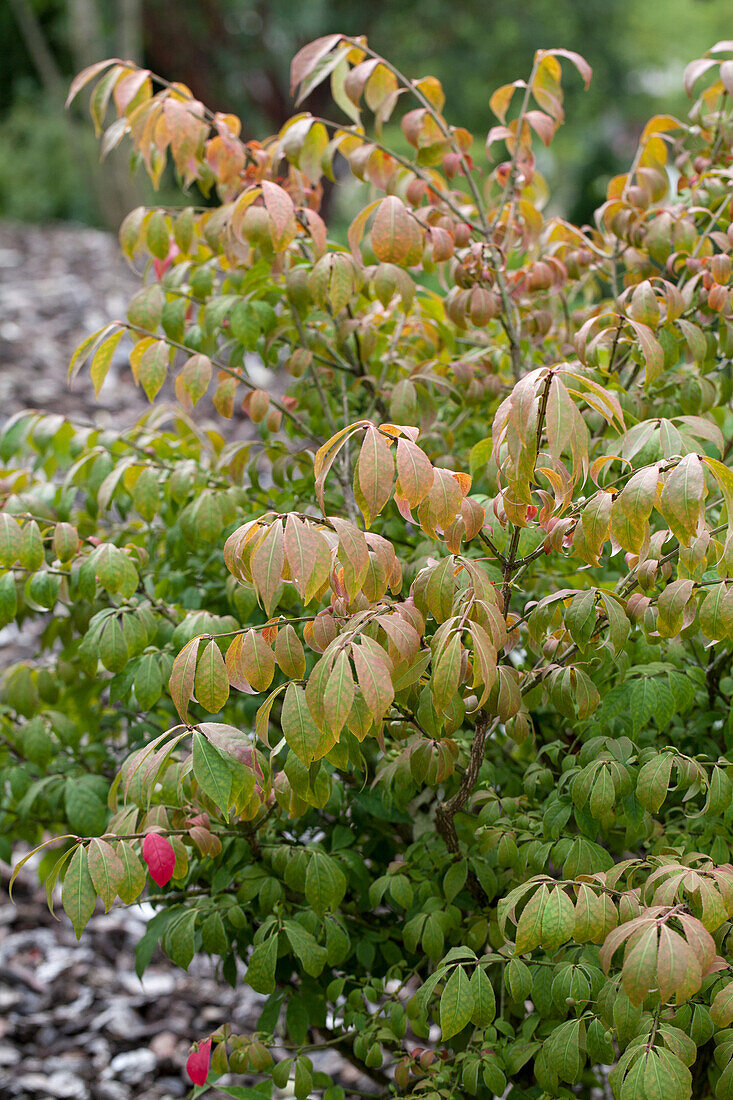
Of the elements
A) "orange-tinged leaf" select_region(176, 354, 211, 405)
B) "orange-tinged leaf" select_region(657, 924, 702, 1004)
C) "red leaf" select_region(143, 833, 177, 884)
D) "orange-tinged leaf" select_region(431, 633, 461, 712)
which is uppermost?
"orange-tinged leaf" select_region(176, 354, 211, 405)

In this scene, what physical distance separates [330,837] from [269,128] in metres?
12.5

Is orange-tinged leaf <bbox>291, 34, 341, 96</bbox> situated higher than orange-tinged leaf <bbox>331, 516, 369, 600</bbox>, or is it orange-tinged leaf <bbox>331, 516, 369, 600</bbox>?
orange-tinged leaf <bbox>291, 34, 341, 96</bbox>

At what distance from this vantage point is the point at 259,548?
0.90 meters

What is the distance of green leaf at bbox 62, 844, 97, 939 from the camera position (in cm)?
97

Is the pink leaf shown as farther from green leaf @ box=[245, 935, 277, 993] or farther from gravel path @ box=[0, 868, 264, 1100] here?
gravel path @ box=[0, 868, 264, 1100]

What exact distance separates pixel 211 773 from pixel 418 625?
268 millimetres

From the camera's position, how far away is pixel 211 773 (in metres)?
0.97

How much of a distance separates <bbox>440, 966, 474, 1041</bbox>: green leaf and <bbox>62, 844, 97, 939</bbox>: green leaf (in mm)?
404

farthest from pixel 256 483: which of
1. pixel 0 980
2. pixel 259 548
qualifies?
pixel 0 980

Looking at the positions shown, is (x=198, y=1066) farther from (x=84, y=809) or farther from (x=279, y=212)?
(x=279, y=212)

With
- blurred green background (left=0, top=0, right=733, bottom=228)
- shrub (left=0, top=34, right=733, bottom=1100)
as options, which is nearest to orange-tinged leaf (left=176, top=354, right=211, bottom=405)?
shrub (left=0, top=34, right=733, bottom=1100)

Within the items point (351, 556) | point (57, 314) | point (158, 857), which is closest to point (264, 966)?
point (158, 857)

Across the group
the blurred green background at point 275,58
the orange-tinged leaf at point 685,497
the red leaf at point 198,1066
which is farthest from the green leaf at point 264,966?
the blurred green background at point 275,58

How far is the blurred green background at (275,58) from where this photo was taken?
973 cm
